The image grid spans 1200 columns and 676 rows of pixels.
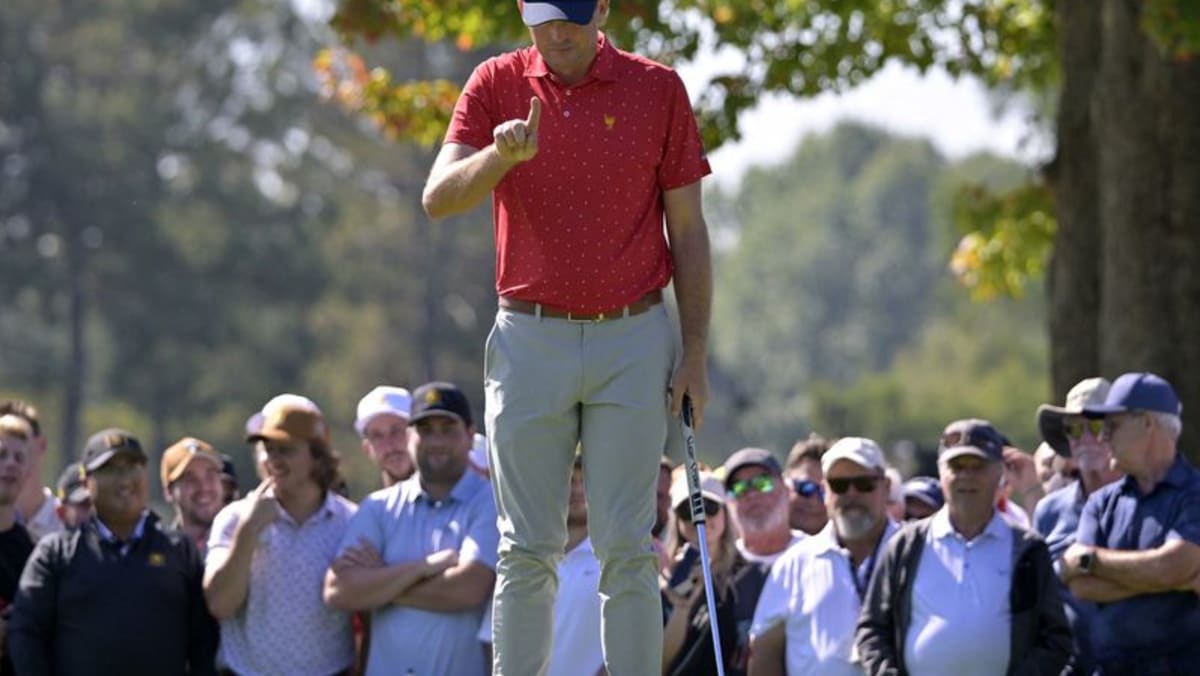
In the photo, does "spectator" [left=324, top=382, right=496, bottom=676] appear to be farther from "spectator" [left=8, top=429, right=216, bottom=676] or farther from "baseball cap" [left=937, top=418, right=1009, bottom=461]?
"baseball cap" [left=937, top=418, right=1009, bottom=461]

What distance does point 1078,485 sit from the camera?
38.0 feet

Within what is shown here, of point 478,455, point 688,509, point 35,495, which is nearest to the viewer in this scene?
point 688,509

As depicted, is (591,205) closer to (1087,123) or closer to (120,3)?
(1087,123)

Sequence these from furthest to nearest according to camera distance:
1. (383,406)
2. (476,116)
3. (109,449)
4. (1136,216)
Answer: (1136,216) → (383,406) → (109,449) → (476,116)

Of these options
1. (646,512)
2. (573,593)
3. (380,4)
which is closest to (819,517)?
(573,593)

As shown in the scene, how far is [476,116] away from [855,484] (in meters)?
3.97

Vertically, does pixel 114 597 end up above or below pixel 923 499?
below

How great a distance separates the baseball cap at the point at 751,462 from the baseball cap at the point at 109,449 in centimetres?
288

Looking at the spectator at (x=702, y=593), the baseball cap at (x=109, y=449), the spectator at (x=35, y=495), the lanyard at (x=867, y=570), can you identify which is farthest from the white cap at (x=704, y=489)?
the spectator at (x=35, y=495)

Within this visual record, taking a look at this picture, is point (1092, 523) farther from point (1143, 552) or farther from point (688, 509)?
point (688, 509)

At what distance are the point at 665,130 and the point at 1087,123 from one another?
11239mm

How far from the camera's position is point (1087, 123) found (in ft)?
61.9

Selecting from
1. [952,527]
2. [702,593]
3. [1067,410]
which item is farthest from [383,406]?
[1067,410]

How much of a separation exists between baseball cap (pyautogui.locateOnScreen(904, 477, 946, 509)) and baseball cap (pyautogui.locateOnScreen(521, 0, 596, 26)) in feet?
17.2
